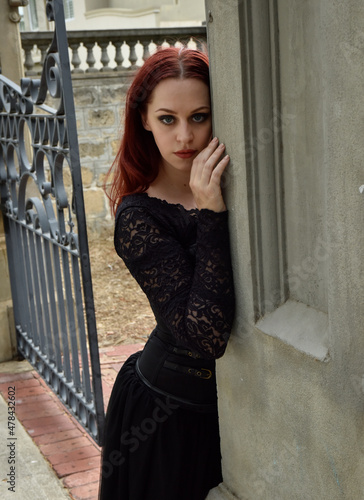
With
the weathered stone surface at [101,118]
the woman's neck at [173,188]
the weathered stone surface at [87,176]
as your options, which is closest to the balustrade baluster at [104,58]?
the weathered stone surface at [101,118]

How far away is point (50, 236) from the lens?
148 inches

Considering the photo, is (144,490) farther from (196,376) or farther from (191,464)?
(196,376)

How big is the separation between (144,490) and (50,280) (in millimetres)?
1994

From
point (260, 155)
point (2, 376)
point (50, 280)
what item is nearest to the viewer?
point (260, 155)

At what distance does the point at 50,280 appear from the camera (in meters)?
3.96

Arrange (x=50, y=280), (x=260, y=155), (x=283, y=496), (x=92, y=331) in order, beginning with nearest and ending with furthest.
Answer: (x=260, y=155)
(x=283, y=496)
(x=92, y=331)
(x=50, y=280)

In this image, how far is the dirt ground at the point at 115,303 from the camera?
20.2 ft

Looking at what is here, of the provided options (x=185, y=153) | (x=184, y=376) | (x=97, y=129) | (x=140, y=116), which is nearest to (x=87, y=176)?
(x=97, y=129)

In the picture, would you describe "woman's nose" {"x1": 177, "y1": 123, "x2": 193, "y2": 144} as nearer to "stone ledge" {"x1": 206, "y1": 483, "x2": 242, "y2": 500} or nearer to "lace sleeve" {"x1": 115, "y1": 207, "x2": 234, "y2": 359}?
"lace sleeve" {"x1": 115, "y1": 207, "x2": 234, "y2": 359}

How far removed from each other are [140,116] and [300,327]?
36.6 inches

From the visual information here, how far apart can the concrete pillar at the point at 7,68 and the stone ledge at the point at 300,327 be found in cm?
348

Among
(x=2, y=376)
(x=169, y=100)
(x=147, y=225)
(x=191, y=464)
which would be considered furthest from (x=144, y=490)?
(x=2, y=376)

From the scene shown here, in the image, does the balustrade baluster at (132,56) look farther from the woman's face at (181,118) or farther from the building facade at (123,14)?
the woman's face at (181,118)

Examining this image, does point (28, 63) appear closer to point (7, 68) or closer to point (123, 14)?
point (7, 68)
